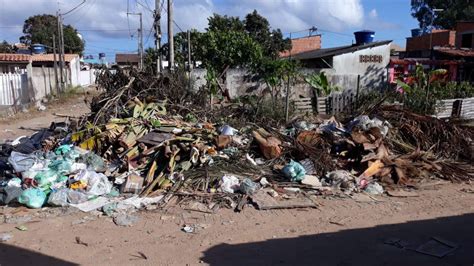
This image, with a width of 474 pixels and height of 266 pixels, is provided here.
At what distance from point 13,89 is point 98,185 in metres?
14.0

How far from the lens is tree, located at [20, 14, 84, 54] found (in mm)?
55031

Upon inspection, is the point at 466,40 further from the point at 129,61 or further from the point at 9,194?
the point at 9,194

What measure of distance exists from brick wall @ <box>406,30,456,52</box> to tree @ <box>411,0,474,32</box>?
10316 millimetres

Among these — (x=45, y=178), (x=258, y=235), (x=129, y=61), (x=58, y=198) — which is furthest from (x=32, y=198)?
(x=129, y=61)

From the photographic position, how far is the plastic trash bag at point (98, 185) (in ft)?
20.0

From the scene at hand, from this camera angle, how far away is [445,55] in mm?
25891

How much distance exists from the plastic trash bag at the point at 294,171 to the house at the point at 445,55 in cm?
1335

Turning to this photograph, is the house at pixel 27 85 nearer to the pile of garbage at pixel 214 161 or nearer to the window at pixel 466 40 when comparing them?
the pile of garbage at pixel 214 161

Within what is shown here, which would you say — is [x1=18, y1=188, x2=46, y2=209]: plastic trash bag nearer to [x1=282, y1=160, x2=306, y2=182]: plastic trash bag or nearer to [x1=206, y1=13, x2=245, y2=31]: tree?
[x1=282, y1=160, x2=306, y2=182]: plastic trash bag

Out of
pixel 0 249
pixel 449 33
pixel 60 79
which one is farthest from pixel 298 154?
pixel 449 33

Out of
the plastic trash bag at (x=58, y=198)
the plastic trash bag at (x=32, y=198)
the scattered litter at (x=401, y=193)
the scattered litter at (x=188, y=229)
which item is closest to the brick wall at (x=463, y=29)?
the scattered litter at (x=401, y=193)

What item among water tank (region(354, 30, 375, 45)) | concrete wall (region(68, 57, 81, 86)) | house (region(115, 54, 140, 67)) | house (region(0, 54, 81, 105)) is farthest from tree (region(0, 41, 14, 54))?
water tank (region(354, 30, 375, 45))

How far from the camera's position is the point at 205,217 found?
17.8 feet

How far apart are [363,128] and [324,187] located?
1.80 m
